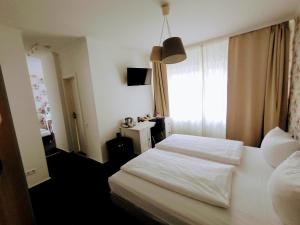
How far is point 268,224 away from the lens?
1.02m

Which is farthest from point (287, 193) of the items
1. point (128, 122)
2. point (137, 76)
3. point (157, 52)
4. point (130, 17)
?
point (137, 76)

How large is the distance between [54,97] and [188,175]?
3.72 metres

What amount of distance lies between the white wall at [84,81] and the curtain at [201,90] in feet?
7.13

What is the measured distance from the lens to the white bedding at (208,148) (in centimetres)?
190

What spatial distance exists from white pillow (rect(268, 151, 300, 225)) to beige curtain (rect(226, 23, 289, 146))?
2.03 metres

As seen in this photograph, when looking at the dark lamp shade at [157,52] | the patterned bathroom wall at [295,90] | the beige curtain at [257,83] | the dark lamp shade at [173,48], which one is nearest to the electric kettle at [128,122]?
the dark lamp shade at [157,52]

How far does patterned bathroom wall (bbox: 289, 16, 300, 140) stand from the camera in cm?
225

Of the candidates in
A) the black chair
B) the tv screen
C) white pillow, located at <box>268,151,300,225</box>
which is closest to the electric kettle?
the black chair

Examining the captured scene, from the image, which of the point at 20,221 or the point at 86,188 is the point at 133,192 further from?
the point at 86,188

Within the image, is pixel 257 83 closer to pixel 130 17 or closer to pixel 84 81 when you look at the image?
pixel 130 17

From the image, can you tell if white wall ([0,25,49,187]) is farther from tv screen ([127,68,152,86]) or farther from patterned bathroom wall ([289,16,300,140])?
patterned bathroom wall ([289,16,300,140])

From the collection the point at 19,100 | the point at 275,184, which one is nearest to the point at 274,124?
the point at 275,184

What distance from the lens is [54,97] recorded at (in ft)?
12.1

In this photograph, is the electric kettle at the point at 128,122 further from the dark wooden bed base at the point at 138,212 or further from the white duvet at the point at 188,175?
the dark wooden bed base at the point at 138,212
